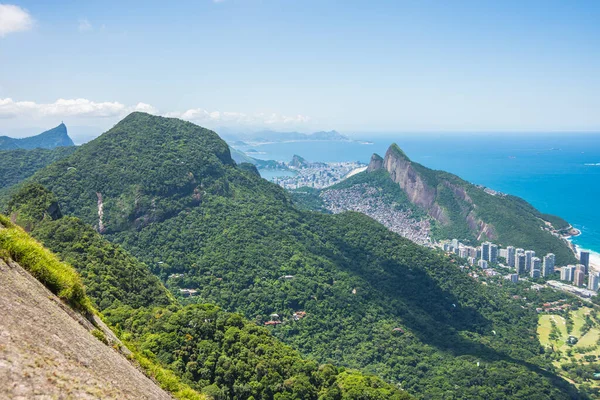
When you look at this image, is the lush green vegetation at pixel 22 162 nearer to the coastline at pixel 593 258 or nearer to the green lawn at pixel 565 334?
the green lawn at pixel 565 334

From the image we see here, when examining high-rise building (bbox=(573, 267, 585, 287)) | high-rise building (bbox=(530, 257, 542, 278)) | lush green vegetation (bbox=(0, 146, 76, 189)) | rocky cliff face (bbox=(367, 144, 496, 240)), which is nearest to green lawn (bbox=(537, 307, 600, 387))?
high-rise building (bbox=(573, 267, 585, 287))

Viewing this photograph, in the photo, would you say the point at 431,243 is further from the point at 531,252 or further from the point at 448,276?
the point at 448,276

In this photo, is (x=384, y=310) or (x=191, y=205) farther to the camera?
(x=191, y=205)

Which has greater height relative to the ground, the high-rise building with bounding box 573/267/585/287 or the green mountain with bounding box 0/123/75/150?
the green mountain with bounding box 0/123/75/150

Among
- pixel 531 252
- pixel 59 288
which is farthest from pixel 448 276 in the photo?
pixel 59 288

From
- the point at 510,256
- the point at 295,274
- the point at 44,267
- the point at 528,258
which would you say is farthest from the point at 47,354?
the point at 510,256

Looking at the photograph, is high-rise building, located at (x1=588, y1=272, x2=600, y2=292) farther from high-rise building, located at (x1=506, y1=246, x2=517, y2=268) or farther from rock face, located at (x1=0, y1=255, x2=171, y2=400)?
rock face, located at (x1=0, y1=255, x2=171, y2=400)
